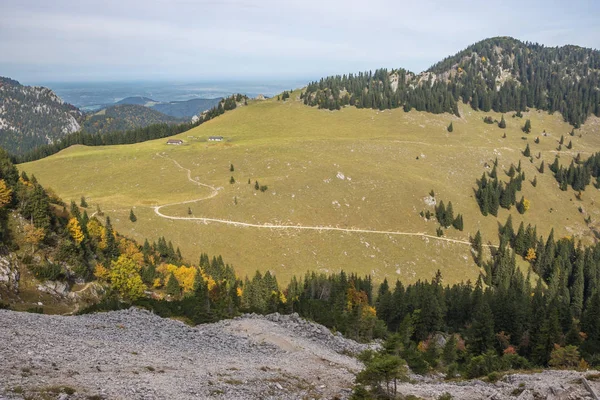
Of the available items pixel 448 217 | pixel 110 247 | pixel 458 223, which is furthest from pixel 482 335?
pixel 458 223

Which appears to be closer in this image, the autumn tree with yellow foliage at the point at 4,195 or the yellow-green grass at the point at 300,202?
the autumn tree with yellow foliage at the point at 4,195

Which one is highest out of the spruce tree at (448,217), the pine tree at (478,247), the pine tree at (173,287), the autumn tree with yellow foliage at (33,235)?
the autumn tree with yellow foliage at (33,235)

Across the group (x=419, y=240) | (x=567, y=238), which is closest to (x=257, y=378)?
(x=419, y=240)

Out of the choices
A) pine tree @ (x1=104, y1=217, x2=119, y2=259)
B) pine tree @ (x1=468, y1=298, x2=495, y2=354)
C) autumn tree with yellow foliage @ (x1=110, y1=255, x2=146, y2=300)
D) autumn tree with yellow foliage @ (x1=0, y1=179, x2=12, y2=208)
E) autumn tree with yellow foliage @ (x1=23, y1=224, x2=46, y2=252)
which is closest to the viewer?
autumn tree with yellow foliage @ (x1=23, y1=224, x2=46, y2=252)

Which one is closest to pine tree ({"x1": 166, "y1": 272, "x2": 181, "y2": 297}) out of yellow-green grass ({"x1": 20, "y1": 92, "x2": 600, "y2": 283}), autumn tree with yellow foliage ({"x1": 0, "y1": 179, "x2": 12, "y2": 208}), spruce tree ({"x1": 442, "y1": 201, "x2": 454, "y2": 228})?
autumn tree with yellow foliage ({"x1": 0, "y1": 179, "x2": 12, "y2": 208})

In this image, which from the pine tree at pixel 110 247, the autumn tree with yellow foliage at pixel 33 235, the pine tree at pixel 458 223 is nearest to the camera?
the autumn tree with yellow foliage at pixel 33 235

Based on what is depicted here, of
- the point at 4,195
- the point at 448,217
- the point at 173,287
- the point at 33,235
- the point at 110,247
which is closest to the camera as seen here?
the point at 33,235

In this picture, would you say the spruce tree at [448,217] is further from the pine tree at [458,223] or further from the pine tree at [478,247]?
the pine tree at [478,247]

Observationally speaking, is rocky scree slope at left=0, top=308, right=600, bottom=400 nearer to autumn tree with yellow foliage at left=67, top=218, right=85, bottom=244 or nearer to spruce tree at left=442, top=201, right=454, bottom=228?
autumn tree with yellow foliage at left=67, top=218, right=85, bottom=244

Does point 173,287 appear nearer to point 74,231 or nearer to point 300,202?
point 74,231

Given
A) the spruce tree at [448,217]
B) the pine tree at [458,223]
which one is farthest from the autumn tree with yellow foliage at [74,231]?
the pine tree at [458,223]

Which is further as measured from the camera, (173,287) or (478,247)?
(478,247)

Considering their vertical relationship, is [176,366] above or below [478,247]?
above

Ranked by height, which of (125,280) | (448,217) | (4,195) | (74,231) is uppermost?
(4,195)
